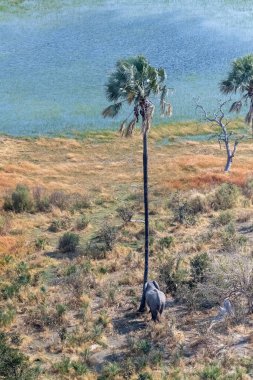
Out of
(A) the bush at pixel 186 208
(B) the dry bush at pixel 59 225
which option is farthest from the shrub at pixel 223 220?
(B) the dry bush at pixel 59 225

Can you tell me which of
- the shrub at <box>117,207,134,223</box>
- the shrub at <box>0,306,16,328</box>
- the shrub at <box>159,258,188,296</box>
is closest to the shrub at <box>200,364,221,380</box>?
the shrub at <box>159,258,188,296</box>

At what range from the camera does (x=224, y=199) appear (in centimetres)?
3616

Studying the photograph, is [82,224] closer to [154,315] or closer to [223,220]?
[223,220]

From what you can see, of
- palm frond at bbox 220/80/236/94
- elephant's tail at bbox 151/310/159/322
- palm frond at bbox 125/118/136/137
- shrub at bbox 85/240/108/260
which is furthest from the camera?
palm frond at bbox 220/80/236/94

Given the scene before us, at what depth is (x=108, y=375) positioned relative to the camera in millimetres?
19359

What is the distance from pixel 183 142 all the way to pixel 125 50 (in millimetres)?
22030

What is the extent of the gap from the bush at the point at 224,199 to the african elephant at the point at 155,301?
13.9m

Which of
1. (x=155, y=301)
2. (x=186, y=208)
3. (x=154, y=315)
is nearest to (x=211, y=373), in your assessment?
(x=155, y=301)

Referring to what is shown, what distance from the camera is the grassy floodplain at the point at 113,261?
67.4 feet

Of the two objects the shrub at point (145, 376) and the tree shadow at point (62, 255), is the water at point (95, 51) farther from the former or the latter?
the shrub at point (145, 376)

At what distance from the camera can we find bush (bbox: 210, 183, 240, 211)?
3609 cm

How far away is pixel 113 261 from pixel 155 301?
641 centimetres

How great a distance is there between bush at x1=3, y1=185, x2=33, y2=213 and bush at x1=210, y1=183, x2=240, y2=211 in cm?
1084

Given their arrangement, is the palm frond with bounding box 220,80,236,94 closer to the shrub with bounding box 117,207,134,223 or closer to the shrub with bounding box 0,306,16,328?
the shrub with bounding box 117,207,134,223
